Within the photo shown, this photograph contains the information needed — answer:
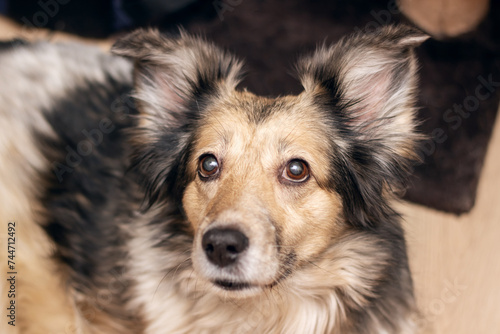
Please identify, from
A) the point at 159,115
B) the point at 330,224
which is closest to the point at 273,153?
the point at 330,224

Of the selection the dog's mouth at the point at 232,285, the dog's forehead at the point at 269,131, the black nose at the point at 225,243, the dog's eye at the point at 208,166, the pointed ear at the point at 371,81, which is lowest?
the dog's mouth at the point at 232,285

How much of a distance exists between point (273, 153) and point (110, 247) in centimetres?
104

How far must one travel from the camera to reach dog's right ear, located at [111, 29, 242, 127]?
2.20 m

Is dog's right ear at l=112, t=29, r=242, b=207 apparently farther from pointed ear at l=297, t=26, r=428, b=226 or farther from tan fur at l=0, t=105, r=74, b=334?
tan fur at l=0, t=105, r=74, b=334

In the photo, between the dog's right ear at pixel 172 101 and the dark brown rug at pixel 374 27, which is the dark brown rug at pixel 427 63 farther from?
the dog's right ear at pixel 172 101

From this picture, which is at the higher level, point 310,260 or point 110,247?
point 310,260

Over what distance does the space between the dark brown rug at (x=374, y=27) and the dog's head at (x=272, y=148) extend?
1072 mm

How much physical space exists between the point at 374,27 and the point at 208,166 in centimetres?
218

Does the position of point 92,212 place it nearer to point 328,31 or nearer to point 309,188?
point 309,188

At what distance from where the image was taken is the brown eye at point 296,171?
1993 mm

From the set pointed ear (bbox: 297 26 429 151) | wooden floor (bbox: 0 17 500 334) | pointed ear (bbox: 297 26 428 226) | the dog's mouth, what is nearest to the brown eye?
pointed ear (bbox: 297 26 428 226)

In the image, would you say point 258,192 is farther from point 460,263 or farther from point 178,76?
point 460,263

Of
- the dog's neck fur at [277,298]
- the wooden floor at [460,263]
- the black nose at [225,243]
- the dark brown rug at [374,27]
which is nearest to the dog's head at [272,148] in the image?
the black nose at [225,243]

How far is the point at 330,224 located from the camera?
203 cm
